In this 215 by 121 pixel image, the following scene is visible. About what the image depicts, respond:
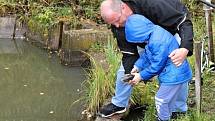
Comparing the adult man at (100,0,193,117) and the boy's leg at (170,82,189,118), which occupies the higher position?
the adult man at (100,0,193,117)

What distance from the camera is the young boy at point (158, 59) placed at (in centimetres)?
368

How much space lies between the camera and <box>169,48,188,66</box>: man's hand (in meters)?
3.69

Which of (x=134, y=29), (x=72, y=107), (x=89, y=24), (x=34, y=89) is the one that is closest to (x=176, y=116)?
(x=134, y=29)

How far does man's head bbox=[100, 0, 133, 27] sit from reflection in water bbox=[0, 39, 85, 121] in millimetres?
1723

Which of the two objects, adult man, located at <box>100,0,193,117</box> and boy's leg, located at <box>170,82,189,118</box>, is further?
boy's leg, located at <box>170,82,189,118</box>

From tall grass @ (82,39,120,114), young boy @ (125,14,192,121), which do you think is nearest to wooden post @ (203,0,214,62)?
tall grass @ (82,39,120,114)

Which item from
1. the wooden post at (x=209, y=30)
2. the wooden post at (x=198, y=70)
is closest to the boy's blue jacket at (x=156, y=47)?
the wooden post at (x=198, y=70)

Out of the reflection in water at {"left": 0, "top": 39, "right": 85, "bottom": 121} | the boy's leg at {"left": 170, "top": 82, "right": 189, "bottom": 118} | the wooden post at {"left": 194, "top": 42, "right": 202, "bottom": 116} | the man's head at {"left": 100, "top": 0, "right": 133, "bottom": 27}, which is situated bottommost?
the reflection in water at {"left": 0, "top": 39, "right": 85, "bottom": 121}

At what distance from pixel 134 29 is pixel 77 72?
292cm

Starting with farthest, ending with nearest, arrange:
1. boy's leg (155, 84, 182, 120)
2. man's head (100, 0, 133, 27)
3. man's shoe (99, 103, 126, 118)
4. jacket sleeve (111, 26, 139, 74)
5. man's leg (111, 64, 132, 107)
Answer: man's shoe (99, 103, 126, 118) < man's leg (111, 64, 132, 107) < jacket sleeve (111, 26, 139, 74) < boy's leg (155, 84, 182, 120) < man's head (100, 0, 133, 27)

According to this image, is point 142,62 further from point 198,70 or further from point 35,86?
point 35,86

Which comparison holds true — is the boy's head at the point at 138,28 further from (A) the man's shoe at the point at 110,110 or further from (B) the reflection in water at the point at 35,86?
(B) the reflection in water at the point at 35,86

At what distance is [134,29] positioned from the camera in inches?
144

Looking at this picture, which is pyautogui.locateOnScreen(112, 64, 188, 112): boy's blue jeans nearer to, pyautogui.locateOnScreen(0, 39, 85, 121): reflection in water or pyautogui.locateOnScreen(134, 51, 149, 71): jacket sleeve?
pyautogui.locateOnScreen(134, 51, 149, 71): jacket sleeve
